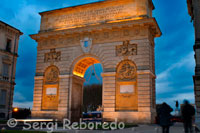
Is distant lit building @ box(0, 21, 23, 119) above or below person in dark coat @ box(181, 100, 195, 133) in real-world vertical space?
above

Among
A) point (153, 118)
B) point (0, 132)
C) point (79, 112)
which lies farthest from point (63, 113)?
point (0, 132)

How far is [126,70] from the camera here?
24.2 meters

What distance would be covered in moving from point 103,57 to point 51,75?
22.4ft

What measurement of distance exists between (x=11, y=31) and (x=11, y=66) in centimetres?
522

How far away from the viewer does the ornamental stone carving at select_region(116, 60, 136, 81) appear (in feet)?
78.4

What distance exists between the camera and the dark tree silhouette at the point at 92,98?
55750 millimetres

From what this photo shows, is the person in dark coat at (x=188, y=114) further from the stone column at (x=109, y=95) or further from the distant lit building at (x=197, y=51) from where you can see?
the stone column at (x=109, y=95)

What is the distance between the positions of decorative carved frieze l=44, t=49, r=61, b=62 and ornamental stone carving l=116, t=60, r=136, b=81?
24.8 ft

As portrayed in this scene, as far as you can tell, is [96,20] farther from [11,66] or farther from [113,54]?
[11,66]

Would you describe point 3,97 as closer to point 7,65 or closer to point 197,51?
point 7,65

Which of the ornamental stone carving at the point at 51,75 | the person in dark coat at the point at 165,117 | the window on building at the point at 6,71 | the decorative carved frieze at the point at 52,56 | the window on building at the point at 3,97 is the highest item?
the decorative carved frieze at the point at 52,56

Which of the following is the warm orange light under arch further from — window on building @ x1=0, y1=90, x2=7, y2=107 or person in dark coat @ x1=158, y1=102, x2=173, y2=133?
person in dark coat @ x1=158, y1=102, x2=173, y2=133

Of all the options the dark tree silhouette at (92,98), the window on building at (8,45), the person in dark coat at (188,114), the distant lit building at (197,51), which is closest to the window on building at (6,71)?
the window on building at (8,45)

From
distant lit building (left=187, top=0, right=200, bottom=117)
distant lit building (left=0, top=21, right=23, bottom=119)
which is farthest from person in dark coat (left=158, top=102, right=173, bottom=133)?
distant lit building (left=0, top=21, right=23, bottom=119)
